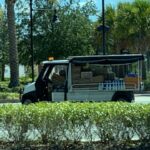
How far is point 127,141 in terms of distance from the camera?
945 cm

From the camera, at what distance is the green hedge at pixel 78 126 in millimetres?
9227

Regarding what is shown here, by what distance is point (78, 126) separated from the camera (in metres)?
9.27

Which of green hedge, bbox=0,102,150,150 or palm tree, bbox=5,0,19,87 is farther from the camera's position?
palm tree, bbox=5,0,19,87

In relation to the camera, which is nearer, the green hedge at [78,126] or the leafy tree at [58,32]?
the green hedge at [78,126]

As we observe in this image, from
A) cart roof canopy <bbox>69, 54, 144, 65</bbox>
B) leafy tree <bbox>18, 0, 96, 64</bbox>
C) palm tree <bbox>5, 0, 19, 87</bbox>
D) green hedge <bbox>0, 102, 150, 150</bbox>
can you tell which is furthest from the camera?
leafy tree <bbox>18, 0, 96, 64</bbox>

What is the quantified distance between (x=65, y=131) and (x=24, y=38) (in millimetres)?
36706

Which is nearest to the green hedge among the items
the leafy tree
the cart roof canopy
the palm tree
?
the cart roof canopy

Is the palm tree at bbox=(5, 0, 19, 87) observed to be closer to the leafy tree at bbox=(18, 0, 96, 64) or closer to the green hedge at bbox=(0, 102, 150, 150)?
the leafy tree at bbox=(18, 0, 96, 64)

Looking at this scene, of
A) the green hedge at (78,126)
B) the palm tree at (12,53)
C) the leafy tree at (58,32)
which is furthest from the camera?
the leafy tree at (58,32)

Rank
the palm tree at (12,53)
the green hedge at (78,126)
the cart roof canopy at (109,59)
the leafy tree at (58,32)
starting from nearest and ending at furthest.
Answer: the green hedge at (78,126), the cart roof canopy at (109,59), the palm tree at (12,53), the leafy tree at (58,32)

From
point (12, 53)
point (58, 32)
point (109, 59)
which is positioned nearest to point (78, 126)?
point (109, 59)

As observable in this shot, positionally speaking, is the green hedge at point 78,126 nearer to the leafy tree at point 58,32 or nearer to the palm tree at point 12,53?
the palm tree at point 12,53

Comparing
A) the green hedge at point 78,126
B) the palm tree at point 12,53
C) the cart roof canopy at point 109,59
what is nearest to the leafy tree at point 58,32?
the palm tree at point 12,53

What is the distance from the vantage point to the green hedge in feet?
30.3
